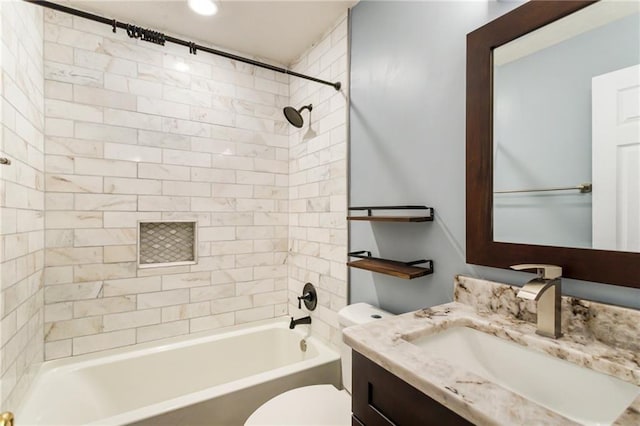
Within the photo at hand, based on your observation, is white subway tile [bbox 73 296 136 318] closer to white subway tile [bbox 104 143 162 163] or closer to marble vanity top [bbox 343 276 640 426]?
white subway tile [bbox 104 143 162 163]

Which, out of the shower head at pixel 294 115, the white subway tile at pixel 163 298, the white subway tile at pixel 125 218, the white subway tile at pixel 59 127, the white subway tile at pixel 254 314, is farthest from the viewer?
the white subway tile at pixel 254 314

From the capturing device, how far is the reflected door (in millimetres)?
803

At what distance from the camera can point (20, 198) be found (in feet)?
4.58

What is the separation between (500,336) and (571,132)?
A: 658 mm

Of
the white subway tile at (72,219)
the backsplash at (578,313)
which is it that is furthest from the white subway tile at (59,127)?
the backsplash at (578,313)

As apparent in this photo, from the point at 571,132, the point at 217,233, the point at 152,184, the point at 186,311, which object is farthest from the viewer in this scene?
the point at 217,233

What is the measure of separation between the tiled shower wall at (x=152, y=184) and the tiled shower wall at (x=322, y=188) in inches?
6.8

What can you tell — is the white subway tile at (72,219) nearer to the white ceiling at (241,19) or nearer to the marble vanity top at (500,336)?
the white ceiling at (241,19)

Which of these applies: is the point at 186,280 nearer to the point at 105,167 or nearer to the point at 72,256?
the point at 72,256

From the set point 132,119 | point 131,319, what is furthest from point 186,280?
point 132,119

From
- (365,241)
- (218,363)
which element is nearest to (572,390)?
(365,241)

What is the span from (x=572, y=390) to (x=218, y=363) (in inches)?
80.0

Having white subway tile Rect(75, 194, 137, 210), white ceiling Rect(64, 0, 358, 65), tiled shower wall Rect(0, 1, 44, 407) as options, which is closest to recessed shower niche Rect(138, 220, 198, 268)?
white subway tile Rect(75, 194, 137, 210)

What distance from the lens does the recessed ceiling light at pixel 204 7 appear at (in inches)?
71.0
